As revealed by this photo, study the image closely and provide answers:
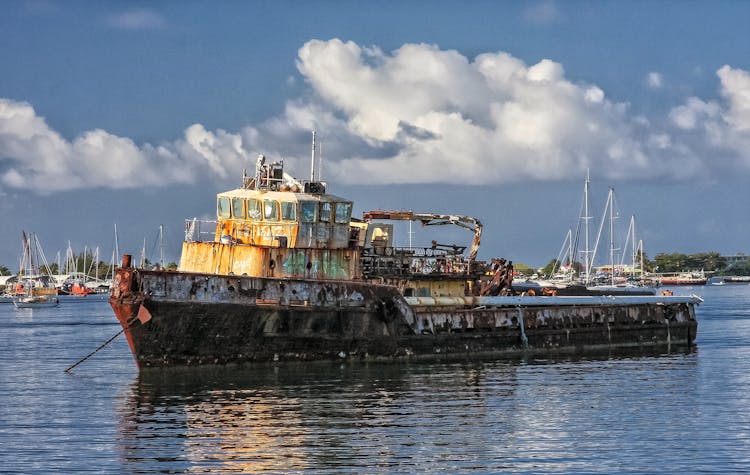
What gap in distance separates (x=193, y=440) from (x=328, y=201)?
1463cm

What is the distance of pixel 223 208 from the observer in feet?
120

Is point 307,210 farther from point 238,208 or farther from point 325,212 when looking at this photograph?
point 238,208

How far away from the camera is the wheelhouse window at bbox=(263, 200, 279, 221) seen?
1410 inches

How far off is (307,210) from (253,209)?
1721 millimetres

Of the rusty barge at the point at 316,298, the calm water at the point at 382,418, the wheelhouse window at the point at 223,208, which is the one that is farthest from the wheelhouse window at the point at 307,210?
the calm water at the point at 382,418

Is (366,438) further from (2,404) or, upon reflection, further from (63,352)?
(63,352)

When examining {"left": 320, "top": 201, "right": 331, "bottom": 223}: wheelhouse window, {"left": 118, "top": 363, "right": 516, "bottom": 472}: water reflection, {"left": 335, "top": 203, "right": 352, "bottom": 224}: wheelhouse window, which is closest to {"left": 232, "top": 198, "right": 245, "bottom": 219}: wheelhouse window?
{"left": 320, "top": 201, "right": 331, "bottom": 223}: wheelhouse window

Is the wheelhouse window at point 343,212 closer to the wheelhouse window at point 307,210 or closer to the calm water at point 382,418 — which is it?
the wheelhouse window at point 307,210

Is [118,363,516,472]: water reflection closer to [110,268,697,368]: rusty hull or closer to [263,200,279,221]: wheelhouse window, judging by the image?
[110,268,697,368]: rusty hull

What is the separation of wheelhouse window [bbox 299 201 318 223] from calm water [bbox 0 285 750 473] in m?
4.64

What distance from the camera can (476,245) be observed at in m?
44.8

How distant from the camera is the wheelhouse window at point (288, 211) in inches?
1407

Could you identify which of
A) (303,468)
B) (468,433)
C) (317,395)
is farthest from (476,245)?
(303,468)

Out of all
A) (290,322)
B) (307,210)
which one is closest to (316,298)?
(290,322)
